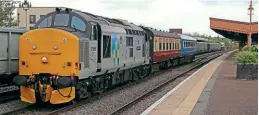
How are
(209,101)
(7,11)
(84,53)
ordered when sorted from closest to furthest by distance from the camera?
1. (84,53)
2. (209,101)
3. (7,11)

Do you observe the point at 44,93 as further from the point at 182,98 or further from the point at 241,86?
the point at 241,86

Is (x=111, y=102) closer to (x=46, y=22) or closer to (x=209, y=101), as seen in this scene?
(x=209, y=101)

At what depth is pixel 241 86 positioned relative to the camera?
18.5 metres

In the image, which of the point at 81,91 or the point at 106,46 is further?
the point at 106,46

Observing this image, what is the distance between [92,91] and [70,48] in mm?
2873

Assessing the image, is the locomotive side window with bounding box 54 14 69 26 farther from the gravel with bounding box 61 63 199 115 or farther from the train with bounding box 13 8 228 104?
the gravel with bounding box 61 63 199 115

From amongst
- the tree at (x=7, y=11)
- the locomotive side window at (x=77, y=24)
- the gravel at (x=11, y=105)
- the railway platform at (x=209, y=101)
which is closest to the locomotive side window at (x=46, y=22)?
the locomotive side window at (x=77, y=24)

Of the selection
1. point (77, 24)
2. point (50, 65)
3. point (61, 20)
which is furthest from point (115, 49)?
point (50, 65)

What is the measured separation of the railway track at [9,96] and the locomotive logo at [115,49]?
3852mm

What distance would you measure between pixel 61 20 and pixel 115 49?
10.3 ft

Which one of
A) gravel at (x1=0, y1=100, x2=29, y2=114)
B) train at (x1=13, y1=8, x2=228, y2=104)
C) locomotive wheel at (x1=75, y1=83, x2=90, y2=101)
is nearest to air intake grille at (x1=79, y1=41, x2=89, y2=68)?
train at (x1=13, y1=8, x2=228, y2=104)

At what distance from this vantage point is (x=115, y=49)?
1653 cm

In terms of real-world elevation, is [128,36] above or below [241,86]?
above

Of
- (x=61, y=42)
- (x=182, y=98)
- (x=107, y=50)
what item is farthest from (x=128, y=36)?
(x=61, y=42)
